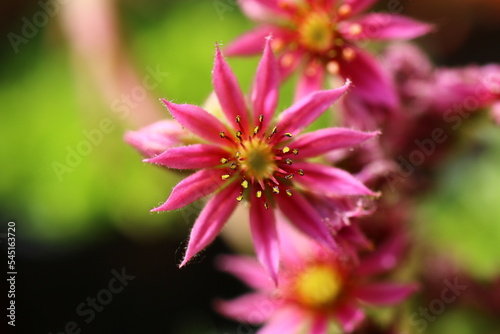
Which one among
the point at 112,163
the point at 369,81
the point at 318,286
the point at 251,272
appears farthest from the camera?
the point at 112,163

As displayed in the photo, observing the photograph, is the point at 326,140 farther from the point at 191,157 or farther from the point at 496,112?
the point at 496,112

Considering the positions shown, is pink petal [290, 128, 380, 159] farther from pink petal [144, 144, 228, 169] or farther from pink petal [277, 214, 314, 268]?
pink petal [277, 214, 314, 268]

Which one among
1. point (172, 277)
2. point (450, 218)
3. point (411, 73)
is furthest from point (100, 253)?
point (411, 73)

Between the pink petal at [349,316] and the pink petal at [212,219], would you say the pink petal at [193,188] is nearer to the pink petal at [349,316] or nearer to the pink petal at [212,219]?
the pink petal at [212,219]

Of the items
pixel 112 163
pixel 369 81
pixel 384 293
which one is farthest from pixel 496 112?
pixel 112 163

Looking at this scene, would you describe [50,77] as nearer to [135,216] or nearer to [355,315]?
[135,216]

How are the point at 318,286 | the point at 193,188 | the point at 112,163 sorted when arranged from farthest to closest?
the point at 112,163 → the point at 318,286 → the point at 193,188

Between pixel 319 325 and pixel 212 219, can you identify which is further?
pixel 319 325

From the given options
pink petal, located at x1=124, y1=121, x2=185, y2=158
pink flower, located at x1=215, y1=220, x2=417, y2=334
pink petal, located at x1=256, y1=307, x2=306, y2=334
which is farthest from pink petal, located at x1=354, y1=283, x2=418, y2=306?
pink petal, located at x1=124, y1=121, x2=185, y2=158
